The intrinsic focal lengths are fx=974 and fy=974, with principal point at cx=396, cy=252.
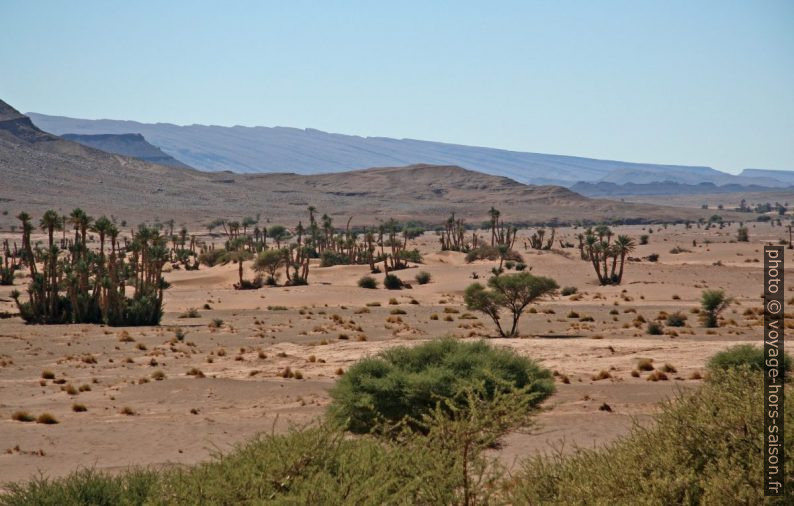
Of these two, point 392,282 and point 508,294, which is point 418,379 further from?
point 392,282

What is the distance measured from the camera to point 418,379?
21.5 meters

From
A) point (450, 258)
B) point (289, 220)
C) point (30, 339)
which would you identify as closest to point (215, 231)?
point (289, 220)

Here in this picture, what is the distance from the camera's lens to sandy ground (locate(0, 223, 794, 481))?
21.7 metres

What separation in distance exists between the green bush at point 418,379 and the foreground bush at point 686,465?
24.0ft

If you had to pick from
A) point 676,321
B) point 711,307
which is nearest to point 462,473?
point 676,321

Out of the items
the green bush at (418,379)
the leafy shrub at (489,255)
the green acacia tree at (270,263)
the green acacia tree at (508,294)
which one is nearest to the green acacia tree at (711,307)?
the green acacia tree at (508,294)

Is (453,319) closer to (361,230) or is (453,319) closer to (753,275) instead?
(753,275)

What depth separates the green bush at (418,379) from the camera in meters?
21.2

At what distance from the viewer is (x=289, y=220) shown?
17400 cm

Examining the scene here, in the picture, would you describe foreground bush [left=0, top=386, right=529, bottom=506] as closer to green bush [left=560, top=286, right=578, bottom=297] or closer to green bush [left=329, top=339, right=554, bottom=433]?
green bush [left=329, top=339, right=554, bottom=433]

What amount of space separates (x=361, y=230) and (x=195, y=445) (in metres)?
134

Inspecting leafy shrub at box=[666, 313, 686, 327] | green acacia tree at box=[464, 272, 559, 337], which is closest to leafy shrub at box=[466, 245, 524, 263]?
leafy shrub at box=[666, 313, 686, 327]

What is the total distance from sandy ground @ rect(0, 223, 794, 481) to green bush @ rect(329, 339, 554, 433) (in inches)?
52.8

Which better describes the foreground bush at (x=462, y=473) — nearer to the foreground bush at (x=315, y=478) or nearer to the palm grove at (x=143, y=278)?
the foreground bush at (x=315, y=478)
